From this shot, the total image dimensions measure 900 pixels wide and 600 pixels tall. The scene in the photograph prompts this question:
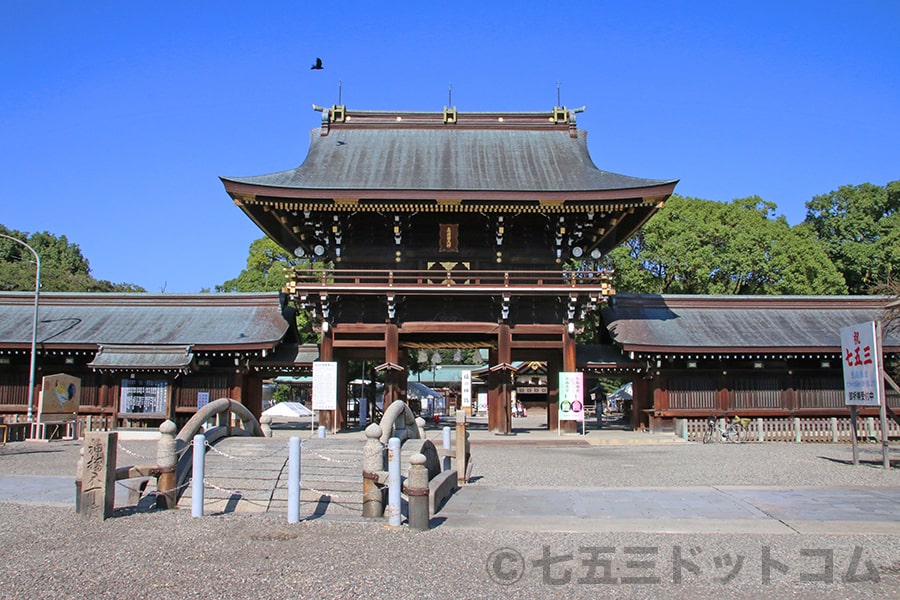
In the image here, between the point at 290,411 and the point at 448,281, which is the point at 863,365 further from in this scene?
the point at 290,411

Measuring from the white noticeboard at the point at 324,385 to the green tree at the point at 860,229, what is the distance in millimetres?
37004

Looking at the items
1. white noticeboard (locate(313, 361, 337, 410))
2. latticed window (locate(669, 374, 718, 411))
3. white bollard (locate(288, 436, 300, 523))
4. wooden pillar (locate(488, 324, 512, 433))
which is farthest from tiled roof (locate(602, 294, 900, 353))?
white bollard (locate(288, 436, 300, 523))

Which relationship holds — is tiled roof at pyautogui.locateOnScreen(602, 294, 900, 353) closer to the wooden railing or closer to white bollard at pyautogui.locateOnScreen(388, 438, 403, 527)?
the wooden railing

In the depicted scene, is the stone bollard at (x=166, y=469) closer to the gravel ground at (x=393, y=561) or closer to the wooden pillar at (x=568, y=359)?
the gravel ground at (x=393, y=561)

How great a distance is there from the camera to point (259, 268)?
55.8m

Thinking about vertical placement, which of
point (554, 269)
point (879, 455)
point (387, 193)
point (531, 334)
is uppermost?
point (387, 193)

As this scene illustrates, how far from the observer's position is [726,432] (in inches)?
972

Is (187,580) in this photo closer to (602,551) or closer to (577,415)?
(602,551)

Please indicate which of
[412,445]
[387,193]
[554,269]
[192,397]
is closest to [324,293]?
[387,193]

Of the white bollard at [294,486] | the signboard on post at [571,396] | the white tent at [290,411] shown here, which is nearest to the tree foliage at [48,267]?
the white tent at [290,411]

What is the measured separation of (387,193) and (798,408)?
1684 cm

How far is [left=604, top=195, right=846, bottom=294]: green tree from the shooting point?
42.9 meters

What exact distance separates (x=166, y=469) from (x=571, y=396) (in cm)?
1606

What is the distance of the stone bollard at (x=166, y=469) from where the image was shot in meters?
11.0
